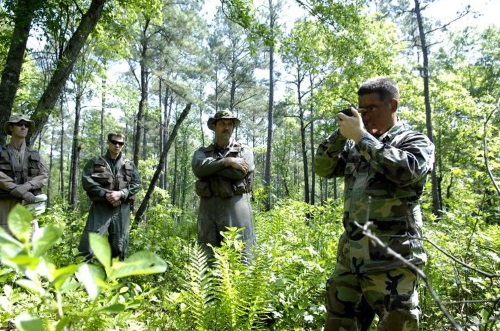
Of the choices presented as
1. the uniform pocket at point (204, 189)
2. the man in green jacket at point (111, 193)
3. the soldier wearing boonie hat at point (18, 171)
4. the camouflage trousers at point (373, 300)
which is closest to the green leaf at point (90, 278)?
the camouflage trousers at point (373, 300)

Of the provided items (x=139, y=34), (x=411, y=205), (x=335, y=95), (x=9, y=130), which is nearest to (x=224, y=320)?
(x=411, y=205)

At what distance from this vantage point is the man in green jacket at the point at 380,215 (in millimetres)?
2119

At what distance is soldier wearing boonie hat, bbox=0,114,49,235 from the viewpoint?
194 inches

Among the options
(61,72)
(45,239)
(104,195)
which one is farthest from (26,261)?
(61,72)

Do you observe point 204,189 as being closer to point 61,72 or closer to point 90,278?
point 61,72

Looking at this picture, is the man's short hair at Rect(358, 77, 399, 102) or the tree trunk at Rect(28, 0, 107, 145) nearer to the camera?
the man's short hair at Rect(358, 77, 399, 102)

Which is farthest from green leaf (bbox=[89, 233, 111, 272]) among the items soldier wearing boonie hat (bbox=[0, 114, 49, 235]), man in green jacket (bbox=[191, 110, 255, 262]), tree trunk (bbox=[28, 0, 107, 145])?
tree trunk (bbox=[28, 0, 107, 145])

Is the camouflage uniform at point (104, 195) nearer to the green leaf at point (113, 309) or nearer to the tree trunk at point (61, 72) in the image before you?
the tree trunk at point (61, 72)

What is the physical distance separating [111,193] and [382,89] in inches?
168

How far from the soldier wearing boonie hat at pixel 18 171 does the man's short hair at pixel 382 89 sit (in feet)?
15.5

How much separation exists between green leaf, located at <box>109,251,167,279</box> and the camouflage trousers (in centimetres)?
197

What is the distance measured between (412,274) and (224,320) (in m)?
1.40

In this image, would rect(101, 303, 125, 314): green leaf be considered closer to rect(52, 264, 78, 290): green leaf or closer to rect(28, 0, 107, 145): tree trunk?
rect(52, 264, 78, 290): green leaf

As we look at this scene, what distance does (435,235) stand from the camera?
4539mm
